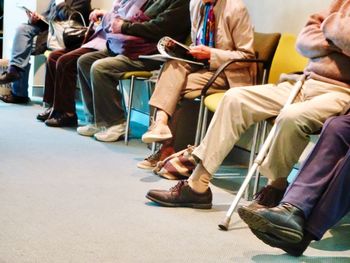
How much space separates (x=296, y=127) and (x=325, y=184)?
0.32 metres

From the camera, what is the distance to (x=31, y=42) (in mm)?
5051

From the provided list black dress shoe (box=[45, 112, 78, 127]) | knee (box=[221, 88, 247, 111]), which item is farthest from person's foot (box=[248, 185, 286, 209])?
black dress shoe (box=[45, 112, 78, 127])

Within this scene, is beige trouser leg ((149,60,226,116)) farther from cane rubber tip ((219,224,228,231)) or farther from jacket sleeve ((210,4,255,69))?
cane rubber tip ((219,224,228,231))

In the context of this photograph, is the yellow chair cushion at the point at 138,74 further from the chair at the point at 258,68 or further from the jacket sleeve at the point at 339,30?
the jacket sleeve at the point at 339,30

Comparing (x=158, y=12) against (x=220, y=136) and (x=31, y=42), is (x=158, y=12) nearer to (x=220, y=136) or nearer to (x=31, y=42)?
(x=220, y=136)

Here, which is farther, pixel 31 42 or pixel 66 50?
pixel 31 42

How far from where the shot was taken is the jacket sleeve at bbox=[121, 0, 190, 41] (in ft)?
11.2

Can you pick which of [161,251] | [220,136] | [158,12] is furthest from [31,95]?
[161,251]

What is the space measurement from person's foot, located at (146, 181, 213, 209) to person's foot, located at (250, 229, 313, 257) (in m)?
0.55

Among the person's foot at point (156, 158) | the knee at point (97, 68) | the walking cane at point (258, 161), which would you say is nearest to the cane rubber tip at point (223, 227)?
the walking cane at point (258, 161)

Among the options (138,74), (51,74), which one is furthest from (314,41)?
(51,74)

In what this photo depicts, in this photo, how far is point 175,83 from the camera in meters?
2.86

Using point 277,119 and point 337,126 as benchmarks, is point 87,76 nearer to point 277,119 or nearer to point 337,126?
point 277,119

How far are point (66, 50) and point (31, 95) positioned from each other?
153cm
